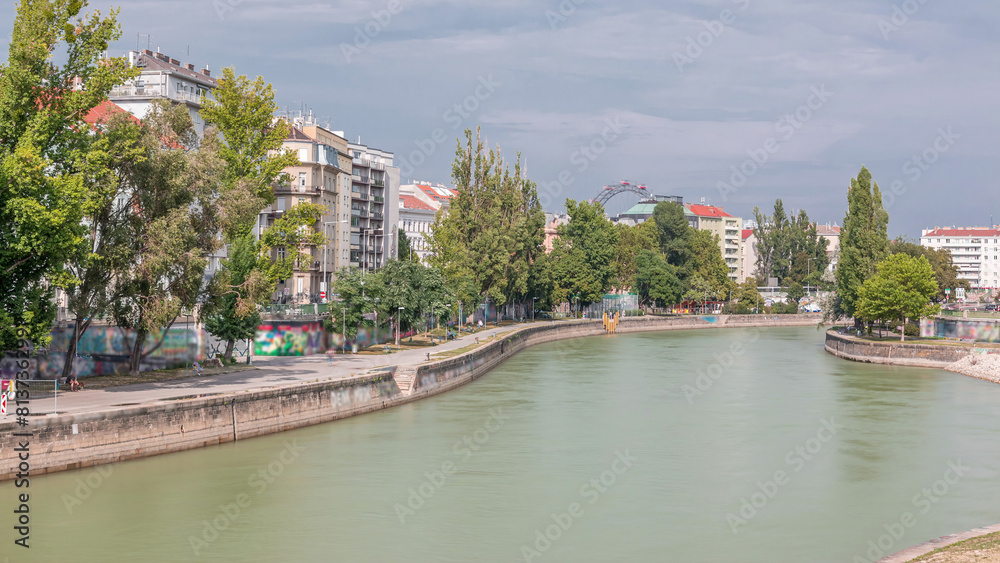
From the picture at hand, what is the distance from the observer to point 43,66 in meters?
37.8

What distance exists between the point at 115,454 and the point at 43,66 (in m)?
15.9

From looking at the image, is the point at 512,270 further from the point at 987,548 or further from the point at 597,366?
the point at 987,548

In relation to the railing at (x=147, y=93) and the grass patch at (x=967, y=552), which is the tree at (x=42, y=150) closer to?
the grass patch at (x=967, y=552)

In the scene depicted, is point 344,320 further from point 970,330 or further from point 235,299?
point 970,330

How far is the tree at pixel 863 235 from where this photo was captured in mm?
95812

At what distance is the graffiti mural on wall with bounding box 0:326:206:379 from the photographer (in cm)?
4131

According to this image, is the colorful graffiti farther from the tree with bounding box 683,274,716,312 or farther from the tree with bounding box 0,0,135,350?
the tree with bounding box 683,274,716,312

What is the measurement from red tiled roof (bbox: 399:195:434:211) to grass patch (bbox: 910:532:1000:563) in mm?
133881

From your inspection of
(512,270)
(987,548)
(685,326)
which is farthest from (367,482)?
(685,326)

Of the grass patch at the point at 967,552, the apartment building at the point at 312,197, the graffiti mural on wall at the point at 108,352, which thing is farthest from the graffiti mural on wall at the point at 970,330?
the grass patch at the point at 967,552

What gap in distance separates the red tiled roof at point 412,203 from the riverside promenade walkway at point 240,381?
88207 mm

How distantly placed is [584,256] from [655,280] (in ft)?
101

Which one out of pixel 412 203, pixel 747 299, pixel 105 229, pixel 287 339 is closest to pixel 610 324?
pixel 412 203

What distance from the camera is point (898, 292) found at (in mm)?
86250
